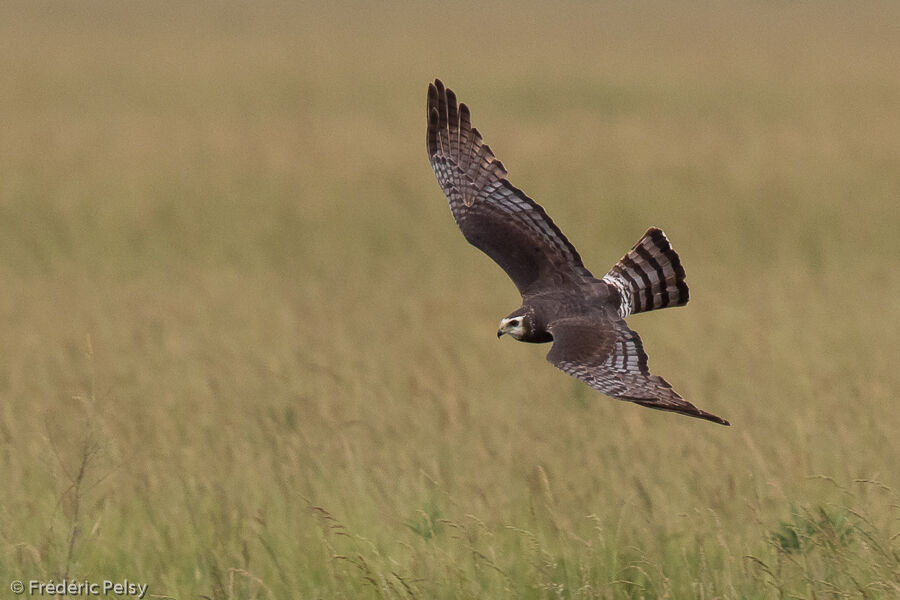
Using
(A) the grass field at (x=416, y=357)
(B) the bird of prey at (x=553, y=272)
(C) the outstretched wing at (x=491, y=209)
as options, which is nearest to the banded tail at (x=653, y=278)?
(B) the bird of prey at (x=553, y=272)

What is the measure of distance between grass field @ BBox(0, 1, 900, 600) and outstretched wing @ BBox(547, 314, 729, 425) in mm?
554

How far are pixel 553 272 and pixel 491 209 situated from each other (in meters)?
0.58

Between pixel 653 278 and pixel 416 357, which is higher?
pixel 416 357

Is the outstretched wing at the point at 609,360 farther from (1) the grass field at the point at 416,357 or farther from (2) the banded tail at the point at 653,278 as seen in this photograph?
(1) the grass field at the point at 416,357

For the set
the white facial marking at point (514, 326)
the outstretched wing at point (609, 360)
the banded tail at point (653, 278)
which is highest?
the banded tail at point (653, 278)

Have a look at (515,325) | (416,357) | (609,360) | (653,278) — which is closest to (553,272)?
(653,278)

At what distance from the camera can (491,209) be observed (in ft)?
23.8

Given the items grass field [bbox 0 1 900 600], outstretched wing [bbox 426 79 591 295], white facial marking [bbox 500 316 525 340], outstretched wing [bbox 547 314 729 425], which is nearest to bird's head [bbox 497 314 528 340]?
white facial marking [bbox 500 316 525 340]

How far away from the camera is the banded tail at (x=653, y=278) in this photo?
22.0 feet

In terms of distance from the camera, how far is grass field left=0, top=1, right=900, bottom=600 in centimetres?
574

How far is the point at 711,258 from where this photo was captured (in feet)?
45.6

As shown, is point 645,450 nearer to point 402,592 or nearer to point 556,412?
point 556,412

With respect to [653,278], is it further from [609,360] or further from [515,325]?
[609,360]

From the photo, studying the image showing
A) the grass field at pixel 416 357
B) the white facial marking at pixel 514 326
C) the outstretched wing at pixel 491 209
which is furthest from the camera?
the outstretched wing at pixel 491 209
